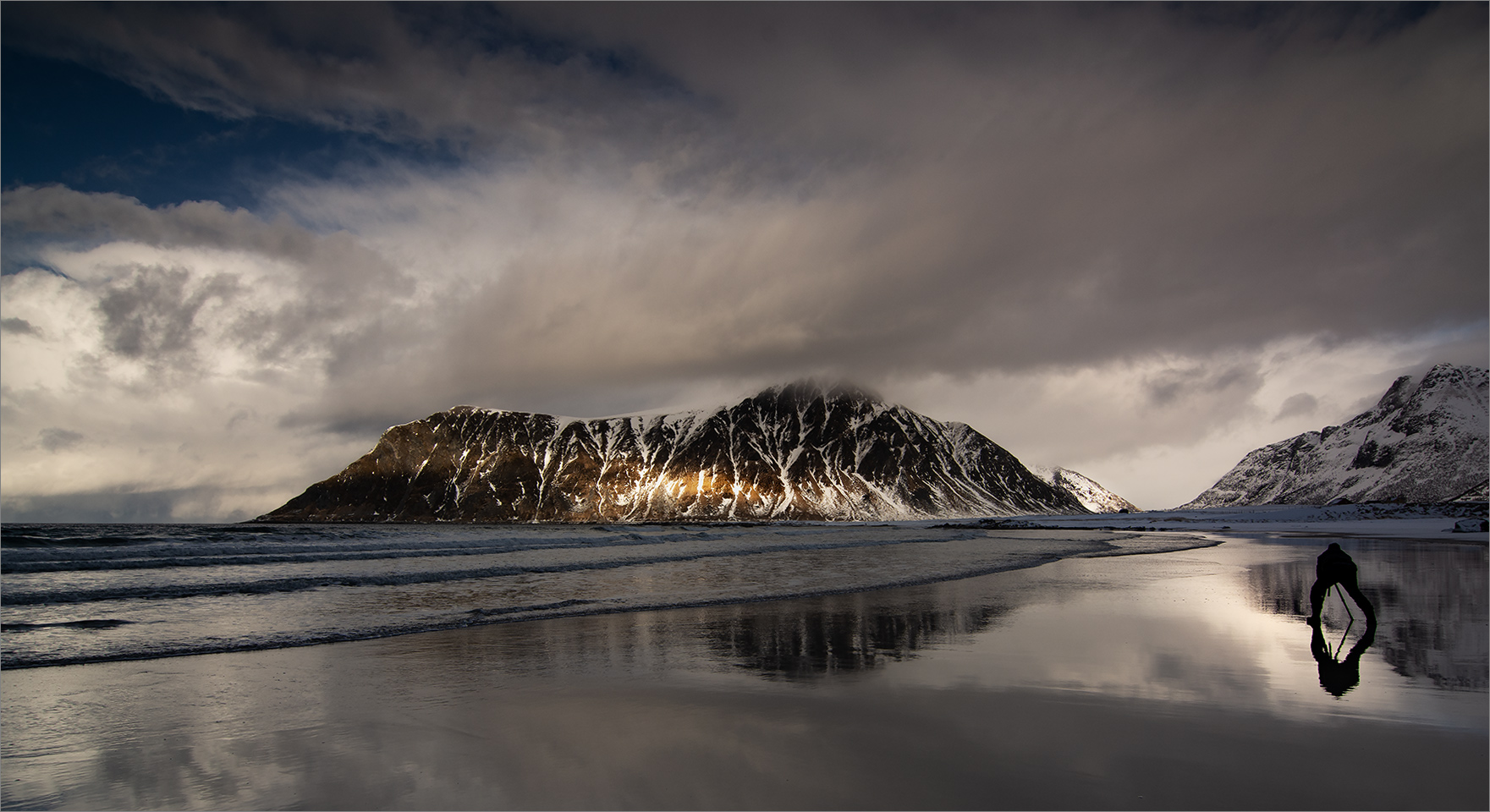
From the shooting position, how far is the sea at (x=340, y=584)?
16.2 metres

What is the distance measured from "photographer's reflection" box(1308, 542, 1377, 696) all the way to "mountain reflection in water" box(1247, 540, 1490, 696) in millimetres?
198

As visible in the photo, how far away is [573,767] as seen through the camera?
749cm

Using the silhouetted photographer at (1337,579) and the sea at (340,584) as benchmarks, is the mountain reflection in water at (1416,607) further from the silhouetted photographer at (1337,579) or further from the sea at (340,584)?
the sea at (340,584)

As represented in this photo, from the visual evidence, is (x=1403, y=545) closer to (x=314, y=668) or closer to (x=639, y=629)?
(x=639, y=629)

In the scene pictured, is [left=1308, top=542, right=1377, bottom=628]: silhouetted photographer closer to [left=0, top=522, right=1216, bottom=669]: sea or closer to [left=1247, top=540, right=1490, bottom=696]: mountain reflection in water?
[left=1247, top=540, right=1490, bottom=696]: mountain reflection in water

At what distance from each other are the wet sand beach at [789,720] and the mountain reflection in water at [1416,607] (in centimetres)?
13

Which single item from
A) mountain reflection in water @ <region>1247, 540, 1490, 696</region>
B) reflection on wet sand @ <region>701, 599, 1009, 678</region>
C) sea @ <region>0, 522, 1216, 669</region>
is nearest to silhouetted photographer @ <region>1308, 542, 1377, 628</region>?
mountain reflection in water @ <region>1247, 540, 1490, 696</region>

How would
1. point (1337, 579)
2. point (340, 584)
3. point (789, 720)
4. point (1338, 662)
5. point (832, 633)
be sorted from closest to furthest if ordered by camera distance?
point (789, 720), point (1338, 662), point (1337, 579), point (832, 633), point (340, 584)

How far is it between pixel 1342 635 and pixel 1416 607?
576 cm

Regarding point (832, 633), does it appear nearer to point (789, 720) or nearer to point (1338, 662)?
point (789, 720)

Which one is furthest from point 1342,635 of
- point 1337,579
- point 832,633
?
point 832,633

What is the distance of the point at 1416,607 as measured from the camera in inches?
691

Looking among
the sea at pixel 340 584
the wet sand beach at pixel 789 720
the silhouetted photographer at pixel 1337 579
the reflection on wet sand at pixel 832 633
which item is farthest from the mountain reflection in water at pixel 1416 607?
the sea at pixel 340 584

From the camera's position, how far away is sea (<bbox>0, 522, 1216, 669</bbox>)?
638 inches
